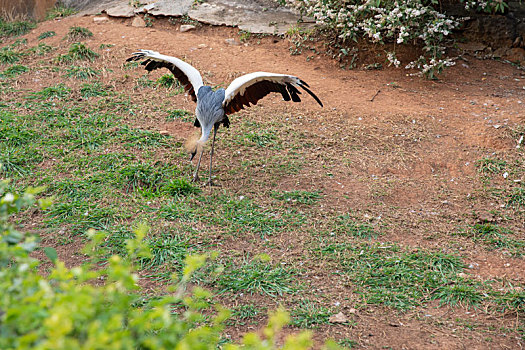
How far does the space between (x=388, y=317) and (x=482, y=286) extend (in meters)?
0.70

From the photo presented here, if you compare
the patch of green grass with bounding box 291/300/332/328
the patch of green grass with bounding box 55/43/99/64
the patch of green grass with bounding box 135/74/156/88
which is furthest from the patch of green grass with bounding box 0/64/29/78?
the patch of green grass with bounding box 291/300/332/328

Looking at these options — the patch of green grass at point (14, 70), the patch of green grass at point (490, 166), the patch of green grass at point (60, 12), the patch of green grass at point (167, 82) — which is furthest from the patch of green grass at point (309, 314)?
the patch of green grass at point (60, 12)

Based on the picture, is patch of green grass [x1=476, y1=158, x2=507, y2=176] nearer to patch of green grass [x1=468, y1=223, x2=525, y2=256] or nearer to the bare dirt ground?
the bare dirt ground

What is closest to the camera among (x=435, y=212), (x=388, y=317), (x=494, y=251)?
(x=388, y=317)

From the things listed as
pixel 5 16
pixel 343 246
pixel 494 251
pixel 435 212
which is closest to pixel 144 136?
→ pixel 343 246

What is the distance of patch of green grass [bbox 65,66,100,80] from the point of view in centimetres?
603

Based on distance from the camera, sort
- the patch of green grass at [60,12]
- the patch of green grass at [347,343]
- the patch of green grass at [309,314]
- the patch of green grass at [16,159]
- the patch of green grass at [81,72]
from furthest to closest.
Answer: the patch of green grass at [60,12] < the patch of green grass at [81,72] < the patch of green grass at [16,159] < the patch of green grass at [309,314] < the patch of green grass at [347,343]

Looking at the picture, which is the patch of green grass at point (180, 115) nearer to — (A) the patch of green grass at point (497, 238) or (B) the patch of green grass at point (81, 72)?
(B) the patch of green grass at point (81, 72)

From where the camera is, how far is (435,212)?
3.86 meters

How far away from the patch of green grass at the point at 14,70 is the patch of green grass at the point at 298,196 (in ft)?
13.5

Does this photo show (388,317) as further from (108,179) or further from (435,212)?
(108,179)

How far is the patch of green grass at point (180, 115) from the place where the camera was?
5.24 meters

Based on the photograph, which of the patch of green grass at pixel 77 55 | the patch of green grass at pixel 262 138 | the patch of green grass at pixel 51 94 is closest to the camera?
the patch of green grass at pixel 262 138

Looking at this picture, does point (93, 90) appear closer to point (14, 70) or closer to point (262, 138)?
point (14, 70)
